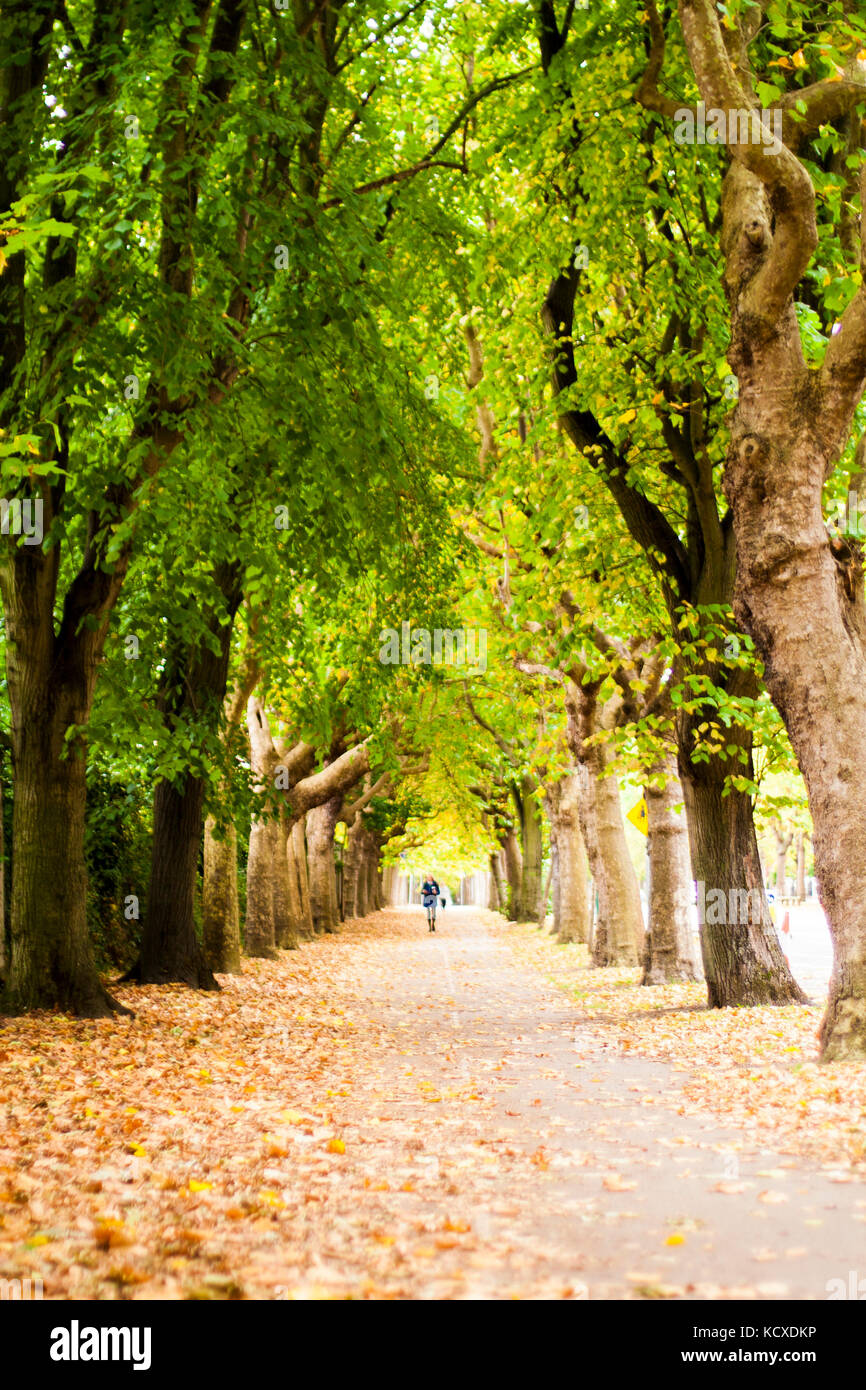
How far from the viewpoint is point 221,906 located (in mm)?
16688

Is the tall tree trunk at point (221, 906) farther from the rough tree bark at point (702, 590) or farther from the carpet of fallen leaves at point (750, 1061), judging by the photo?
the rough tree bark at point (702, 590)

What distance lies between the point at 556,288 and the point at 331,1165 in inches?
382

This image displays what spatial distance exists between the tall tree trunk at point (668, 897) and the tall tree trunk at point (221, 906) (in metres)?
6.23

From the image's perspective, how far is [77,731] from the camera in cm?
1004

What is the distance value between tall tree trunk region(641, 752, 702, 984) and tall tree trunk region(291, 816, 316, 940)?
1036 cm

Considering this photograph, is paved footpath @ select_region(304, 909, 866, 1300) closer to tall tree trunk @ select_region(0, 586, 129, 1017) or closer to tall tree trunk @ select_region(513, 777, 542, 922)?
tall tree trunk @ select_region(0, 586, 129, 1017)

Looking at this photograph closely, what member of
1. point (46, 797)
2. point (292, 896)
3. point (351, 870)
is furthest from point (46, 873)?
point (351, 870)

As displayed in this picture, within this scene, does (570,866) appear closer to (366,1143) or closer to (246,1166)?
(366,1143)

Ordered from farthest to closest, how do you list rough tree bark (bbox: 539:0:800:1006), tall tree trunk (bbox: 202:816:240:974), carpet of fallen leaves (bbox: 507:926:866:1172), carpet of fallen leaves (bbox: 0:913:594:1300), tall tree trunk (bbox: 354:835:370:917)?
tall tree trunk (bbox: 354:835:370:917) → tall tree trunk (bbox: 202:816:240:974) → rough tree bark (bbox: 539:0:800:1006) → carpet of fallen leaves (bbox: 507:926:866:1172) → carpet of fallen leaves (bbox: 0:913:594:1300)

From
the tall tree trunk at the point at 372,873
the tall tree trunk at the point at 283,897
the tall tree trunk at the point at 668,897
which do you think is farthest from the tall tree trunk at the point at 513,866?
the tall tree trunk at the point at 668,897

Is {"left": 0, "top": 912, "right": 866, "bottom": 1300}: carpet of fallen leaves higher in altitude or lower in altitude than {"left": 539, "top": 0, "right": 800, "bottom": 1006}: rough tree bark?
lower

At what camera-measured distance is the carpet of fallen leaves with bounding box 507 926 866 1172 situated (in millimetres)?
5906

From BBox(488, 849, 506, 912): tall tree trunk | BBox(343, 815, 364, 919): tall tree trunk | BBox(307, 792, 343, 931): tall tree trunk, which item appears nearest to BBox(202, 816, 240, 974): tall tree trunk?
BBox(307, 792, 343, 931): tall tree trunk

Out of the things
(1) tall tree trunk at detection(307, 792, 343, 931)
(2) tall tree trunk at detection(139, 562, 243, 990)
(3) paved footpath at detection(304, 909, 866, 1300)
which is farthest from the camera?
(1) tall tree trunk at detection(307, 792, 343, 931)
